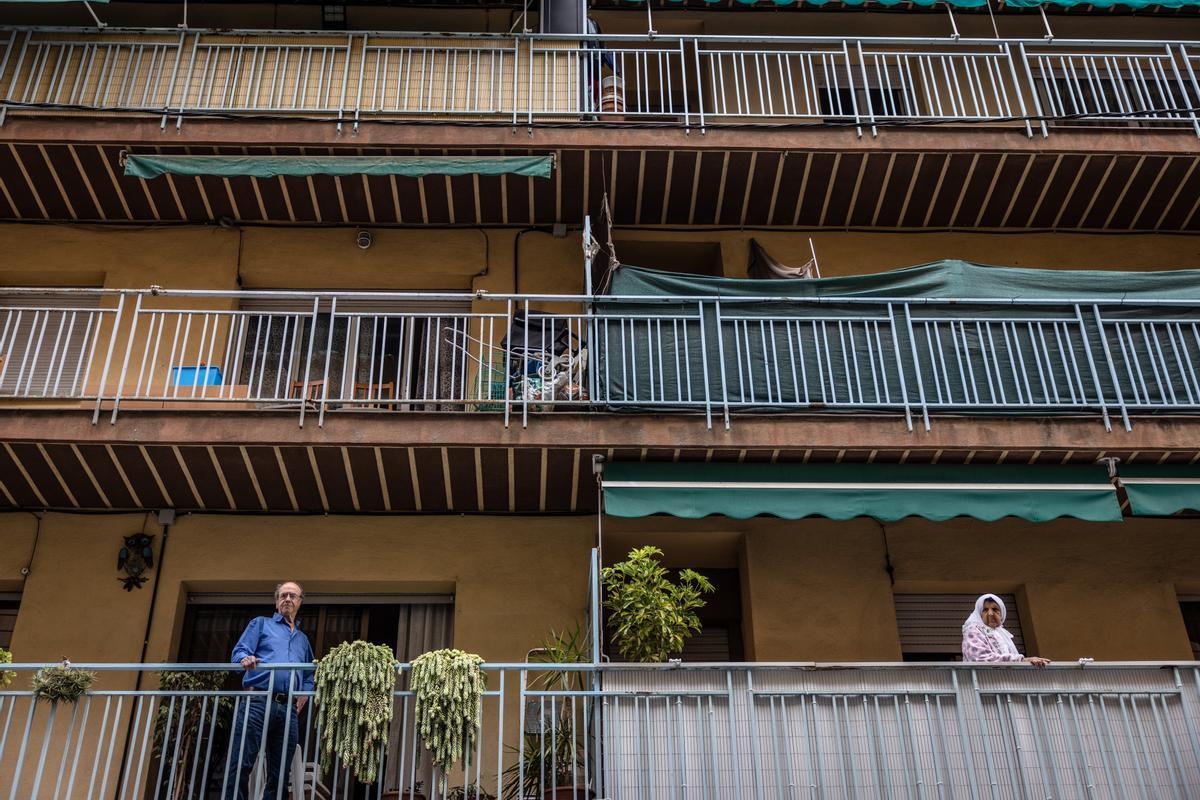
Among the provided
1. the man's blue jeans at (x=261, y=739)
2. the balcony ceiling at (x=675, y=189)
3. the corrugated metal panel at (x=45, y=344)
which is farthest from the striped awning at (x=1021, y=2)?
the man's blue jeans at (x=261, y=739)

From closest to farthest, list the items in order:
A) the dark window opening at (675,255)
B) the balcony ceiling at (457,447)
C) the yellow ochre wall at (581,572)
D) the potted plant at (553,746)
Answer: the potted plant at (553,746), the balcony ceiling at (457,447), the yellow ochre wall at (581,572), the dark window opening at (675,255)

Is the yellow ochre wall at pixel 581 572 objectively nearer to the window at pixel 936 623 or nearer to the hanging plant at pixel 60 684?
the window at pixel 936 623

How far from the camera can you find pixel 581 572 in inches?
402

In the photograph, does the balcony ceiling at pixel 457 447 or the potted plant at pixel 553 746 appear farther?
the balcony ceiling at pixel 457 447

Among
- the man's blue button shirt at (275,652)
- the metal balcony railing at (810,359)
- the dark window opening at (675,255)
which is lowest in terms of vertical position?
the man's blue button shirt at (275,652)

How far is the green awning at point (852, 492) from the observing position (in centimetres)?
898

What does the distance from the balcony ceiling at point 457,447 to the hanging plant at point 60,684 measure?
83.4 inches

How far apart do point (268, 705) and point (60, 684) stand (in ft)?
4.89

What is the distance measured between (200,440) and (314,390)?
177cm

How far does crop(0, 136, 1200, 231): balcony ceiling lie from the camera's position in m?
11.3

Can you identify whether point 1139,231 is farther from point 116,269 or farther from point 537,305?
point 116,269

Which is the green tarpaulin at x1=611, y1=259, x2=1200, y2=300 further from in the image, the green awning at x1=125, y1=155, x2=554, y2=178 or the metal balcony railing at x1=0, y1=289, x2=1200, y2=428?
the green awning at x1=125, y1=155, x2=554, y2=178

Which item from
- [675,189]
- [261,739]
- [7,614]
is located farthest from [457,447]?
[7,614]

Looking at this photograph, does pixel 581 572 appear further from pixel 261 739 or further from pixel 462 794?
pixel 261 739
